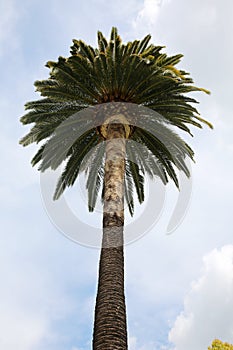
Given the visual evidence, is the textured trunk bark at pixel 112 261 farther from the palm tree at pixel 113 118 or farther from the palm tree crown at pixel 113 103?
the palm tree crown at pixel 113 103

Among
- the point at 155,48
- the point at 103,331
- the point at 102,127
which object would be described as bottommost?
the point at 103,331

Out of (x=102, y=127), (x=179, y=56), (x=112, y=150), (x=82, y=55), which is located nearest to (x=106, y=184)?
(x=112, y=150)

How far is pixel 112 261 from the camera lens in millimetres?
11180

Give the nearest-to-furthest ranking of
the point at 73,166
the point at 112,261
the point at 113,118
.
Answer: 1. the point at 112,261
2. the point at 113,118
3. the point at 73,166

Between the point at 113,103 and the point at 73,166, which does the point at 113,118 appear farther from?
the point at 73,166

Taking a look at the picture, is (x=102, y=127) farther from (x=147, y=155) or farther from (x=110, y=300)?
(x=110, y=300)

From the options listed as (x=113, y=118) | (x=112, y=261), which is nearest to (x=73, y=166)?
(x=113, y=118)

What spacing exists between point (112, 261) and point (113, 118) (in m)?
4.94

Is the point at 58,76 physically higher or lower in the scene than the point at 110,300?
higher

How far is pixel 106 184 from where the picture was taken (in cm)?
1286

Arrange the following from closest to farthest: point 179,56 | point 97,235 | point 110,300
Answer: point 110,300, point 179,56, point 97,235

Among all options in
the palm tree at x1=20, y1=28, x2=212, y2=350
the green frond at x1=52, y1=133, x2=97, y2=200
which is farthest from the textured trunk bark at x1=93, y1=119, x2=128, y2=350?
the green frond at x1=52, y1=133, x2=97, y2=200

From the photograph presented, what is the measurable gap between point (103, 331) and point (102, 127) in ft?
22.9

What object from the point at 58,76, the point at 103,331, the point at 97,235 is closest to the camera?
the point at 103,331
